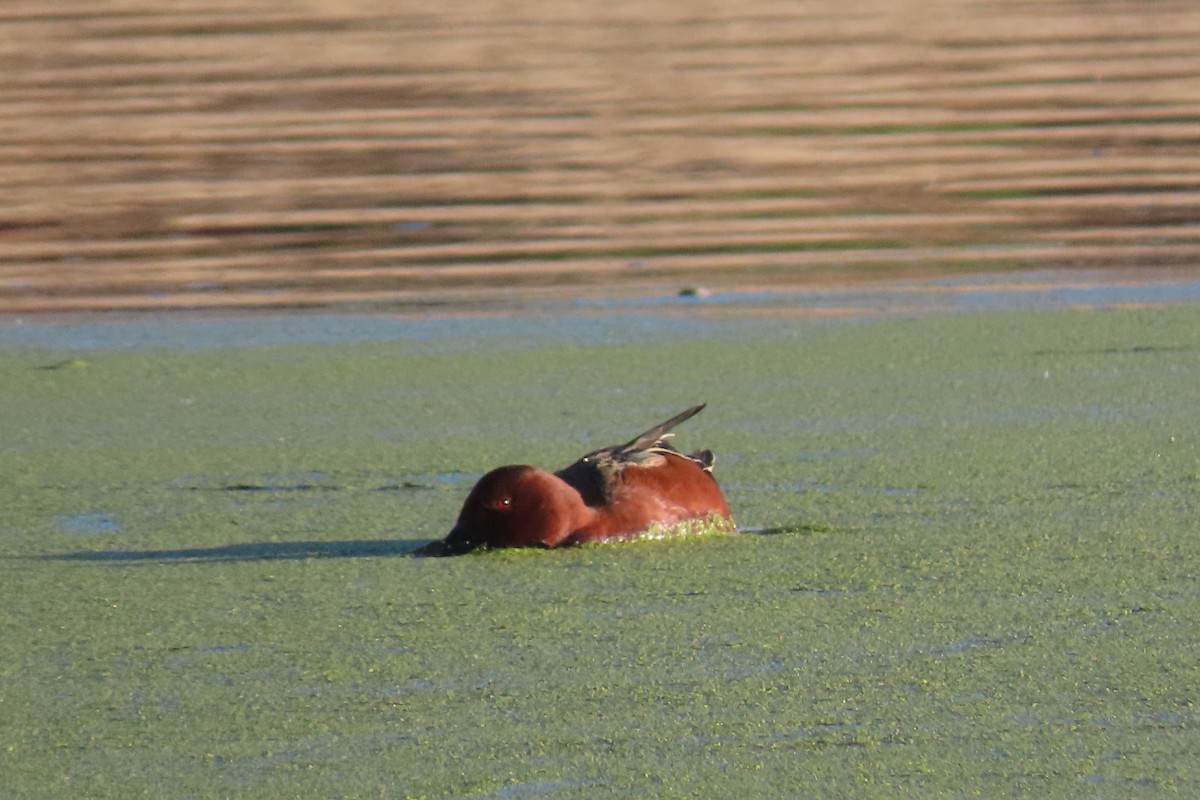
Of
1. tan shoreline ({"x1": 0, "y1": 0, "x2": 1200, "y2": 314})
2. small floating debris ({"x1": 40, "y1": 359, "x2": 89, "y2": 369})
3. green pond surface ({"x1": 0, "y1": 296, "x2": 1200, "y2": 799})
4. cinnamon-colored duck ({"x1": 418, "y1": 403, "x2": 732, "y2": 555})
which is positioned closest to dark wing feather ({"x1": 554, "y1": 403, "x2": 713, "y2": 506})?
cinnamon-colored duck ({"x1": 418, "y1": 403, "x2": 732, "y2": 555})

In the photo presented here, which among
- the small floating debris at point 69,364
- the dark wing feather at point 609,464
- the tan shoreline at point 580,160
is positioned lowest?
the small floating debris at point 69,364

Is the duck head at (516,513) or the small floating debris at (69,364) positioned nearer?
the duck head at (516,513)

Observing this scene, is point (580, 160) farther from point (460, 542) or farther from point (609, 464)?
point (460, 542)

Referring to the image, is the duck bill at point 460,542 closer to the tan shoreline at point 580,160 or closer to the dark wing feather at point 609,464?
the dark wing feather at point 609,464

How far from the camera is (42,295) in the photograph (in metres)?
7.21

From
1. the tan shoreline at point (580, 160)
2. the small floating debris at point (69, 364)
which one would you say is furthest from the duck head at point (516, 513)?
the tan shoreline at point (580, 160)

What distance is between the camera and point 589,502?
151 inches

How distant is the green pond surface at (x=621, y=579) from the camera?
279 cm

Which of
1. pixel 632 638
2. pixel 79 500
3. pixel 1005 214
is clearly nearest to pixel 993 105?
pixel 1005 214

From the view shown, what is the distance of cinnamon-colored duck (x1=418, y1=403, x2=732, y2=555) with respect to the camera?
3760 millimetres

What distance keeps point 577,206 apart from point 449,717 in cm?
581

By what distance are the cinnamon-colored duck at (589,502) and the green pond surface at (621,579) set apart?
Result: 0.15 ft

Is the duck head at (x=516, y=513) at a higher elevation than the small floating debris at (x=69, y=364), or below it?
higher

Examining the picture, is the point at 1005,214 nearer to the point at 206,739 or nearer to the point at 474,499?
the point at 474,499
